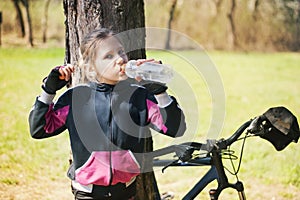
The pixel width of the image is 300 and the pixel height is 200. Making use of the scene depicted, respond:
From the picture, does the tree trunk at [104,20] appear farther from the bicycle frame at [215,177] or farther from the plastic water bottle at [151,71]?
the plastic water bottle at [151,71]

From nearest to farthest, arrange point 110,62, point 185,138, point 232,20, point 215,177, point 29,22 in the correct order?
point 110,62
point 185,138
point 215,177
point 29,22
point 232,20

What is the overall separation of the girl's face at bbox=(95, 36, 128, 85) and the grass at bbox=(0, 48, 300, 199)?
27 cm

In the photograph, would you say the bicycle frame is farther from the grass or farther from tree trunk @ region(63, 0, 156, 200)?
tree trunk @ region(63, 0, 156, 200)

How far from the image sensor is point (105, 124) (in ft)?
8.27

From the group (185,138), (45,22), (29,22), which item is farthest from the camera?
(45,22)

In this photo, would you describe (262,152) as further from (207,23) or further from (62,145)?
(207,23)

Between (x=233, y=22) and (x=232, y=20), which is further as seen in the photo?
(x=233, y=22)

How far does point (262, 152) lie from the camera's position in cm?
614

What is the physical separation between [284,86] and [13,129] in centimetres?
740

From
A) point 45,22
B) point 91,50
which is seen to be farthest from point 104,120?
point 45,22

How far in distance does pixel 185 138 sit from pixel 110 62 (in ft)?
2.02

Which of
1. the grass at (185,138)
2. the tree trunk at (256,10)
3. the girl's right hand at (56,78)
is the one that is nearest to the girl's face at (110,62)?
the girl's right hand at (56,78)

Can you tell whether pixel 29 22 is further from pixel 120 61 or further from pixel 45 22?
pixel 120 61

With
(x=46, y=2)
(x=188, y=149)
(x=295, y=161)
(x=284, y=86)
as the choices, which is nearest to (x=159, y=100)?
(x=188, y=149)
